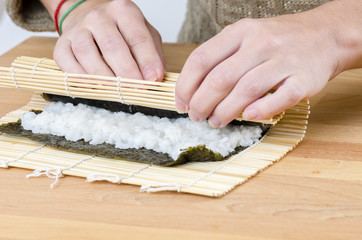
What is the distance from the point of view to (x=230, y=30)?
97cm

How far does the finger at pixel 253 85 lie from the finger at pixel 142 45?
0.21 m

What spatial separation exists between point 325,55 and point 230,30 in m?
0.19

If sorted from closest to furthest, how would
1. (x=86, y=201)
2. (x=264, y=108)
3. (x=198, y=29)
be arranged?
(x=86, y=201)
(x=264, y=108)
(x=198, y=29)

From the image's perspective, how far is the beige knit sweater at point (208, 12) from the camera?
4.96 feet

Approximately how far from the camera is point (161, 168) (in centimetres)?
92

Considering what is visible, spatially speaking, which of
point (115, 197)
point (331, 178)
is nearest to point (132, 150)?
point (115, 197)

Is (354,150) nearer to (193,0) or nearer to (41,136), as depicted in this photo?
(41,136)

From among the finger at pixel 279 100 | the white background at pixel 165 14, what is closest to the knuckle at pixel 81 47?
the finger at pixel 279 100

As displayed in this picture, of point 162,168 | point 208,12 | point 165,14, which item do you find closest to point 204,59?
point 162,168

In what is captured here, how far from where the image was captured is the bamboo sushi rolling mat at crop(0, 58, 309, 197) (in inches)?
33.8

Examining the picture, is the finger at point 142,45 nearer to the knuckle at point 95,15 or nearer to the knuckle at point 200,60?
the knuckle at point 95,15

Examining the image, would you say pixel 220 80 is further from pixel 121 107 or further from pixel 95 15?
pixel 95 15

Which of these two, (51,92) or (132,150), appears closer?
(132,150)

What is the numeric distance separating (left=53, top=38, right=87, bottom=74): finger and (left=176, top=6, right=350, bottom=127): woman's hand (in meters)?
0.32
